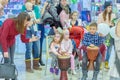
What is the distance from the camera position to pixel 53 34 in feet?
20.7

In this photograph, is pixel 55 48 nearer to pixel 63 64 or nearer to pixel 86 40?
pixel 63 64

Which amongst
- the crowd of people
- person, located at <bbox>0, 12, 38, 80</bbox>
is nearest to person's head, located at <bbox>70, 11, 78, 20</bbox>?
the crowd of people

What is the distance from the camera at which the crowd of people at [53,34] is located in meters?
4.95

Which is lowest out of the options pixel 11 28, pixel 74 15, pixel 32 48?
pixel 32 48

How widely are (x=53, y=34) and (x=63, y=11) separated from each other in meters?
0.50

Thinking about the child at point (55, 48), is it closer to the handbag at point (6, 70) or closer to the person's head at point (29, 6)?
the person's head at point (29, 6)

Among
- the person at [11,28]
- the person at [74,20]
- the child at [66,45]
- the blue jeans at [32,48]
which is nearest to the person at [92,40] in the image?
the child at [66,45]

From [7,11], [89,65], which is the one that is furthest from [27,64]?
[7,11]

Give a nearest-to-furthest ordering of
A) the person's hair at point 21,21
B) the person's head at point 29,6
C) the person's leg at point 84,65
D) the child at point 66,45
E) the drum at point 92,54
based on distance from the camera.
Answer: the person's hair at point 21,21, the drum at point 92,54, the person's leg at point 84,65, the child at point 66,45, the person's head at point 29,6

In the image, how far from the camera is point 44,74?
6293 millimetres

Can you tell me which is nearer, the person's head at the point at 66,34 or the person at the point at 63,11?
the person's head at the point at 66,34

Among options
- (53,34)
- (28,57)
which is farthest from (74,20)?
(28,57)

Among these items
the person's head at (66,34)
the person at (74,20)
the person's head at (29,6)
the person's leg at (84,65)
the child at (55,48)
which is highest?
the person's head at (29,6)

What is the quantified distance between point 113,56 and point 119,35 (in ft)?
1.03
